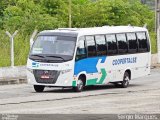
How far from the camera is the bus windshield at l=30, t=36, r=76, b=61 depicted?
2711cm

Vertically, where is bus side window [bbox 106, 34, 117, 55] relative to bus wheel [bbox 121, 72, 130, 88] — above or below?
above

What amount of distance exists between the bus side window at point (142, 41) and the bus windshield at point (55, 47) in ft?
18.4

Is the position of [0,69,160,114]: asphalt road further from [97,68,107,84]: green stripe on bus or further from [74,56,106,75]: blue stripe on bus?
[97,68,107,84]: green stripe on bus

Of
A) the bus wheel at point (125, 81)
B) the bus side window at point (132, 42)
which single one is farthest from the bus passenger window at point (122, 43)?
A: the bus wheel at point (125, 81)

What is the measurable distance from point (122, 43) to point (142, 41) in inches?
74.3

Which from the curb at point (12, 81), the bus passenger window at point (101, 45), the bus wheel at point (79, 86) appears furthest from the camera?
the curb at point (12, 81)

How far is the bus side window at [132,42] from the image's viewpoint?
31.4m

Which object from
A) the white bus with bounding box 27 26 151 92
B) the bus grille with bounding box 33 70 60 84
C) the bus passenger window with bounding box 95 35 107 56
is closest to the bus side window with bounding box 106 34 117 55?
the white bus with bounding box 27 26 151 92

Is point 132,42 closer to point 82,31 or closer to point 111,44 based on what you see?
point 111,44

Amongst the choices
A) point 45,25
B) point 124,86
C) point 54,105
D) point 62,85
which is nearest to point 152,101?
point 54,105

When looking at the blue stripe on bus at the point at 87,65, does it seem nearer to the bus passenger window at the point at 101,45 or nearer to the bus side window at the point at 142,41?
the bus passenger window at the point at 101,45

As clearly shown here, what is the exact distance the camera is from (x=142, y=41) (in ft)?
107

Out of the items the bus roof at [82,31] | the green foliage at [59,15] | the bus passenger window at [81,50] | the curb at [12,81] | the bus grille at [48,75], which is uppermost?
the green foliage at [59,15]

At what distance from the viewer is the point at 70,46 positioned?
2727 centimetres
